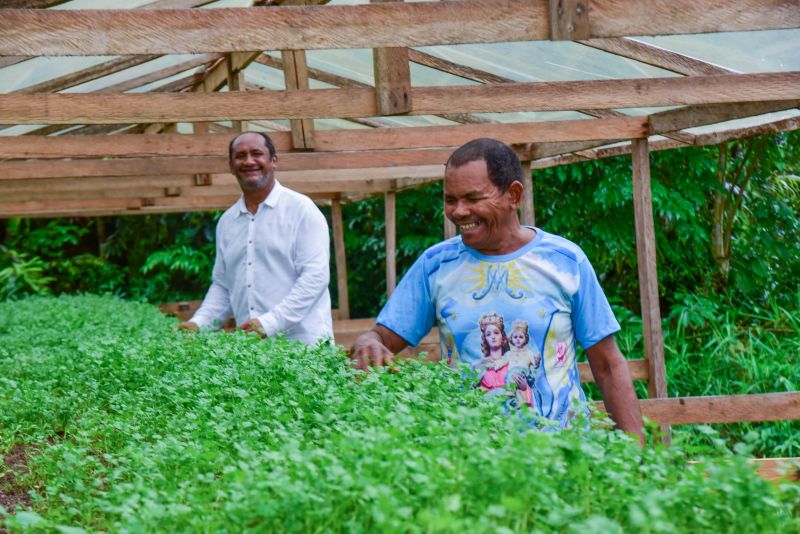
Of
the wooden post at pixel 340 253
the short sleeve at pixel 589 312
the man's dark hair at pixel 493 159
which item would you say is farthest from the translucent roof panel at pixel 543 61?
the wooden post at pixel 340 253

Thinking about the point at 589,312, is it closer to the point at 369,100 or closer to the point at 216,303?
the point at 369,100

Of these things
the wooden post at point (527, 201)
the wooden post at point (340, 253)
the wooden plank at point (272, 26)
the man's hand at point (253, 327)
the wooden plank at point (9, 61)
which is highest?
the wooden plank at point (9, 61)

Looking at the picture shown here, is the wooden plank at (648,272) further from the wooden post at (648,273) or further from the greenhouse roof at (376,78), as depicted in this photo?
the greenhouse roof at (376,78)

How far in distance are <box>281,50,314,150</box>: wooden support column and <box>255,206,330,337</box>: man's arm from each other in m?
1.96

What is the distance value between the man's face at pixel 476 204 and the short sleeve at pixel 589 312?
0.34 metres

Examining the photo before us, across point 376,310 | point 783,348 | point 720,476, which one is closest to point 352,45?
point 720,476

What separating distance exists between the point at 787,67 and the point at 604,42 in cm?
123

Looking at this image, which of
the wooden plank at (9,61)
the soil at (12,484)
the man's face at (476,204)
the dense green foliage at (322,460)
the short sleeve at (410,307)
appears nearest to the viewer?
the dense green foliage at (322,460)

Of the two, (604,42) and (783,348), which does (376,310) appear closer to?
(783,348)

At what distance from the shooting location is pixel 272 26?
451 cm

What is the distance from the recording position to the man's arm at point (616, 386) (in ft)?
12.6

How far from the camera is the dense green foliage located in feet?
7.00

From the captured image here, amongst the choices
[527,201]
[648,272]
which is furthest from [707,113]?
[527,201]

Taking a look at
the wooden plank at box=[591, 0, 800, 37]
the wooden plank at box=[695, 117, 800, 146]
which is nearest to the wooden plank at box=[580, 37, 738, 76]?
the wooden plank at box=[695, 117, 800, 146]
